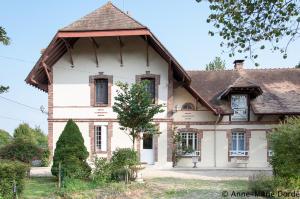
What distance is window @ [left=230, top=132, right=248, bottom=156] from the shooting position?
74.6 ft

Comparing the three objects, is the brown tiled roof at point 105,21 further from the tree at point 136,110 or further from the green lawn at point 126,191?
the green lawn at point 126,191

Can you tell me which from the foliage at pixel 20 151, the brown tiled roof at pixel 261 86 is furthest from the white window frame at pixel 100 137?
the brown tiled roof at pixel 261 86

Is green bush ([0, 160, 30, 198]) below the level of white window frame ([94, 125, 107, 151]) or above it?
below

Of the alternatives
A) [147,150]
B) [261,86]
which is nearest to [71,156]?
[147,150]

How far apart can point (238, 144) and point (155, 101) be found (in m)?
5.42

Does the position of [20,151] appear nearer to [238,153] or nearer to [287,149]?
[287,149]

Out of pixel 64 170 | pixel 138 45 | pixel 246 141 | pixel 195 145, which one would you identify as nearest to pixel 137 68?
pixel 138 45

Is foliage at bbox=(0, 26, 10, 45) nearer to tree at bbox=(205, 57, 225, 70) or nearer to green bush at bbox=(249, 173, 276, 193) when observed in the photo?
green bush at bbox=(249, 173, 276, 193)

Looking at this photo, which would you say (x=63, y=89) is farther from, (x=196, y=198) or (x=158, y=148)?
(x=196, y=198)

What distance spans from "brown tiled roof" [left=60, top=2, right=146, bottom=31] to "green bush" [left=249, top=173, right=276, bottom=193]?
11.0 meters

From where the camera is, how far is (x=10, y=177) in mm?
9680

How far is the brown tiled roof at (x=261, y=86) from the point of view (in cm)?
2220

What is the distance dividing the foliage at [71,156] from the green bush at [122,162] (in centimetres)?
102


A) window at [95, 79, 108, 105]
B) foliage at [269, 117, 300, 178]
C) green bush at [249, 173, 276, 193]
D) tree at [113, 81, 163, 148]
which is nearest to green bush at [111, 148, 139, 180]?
tree at [113, 81, 163, 148]
